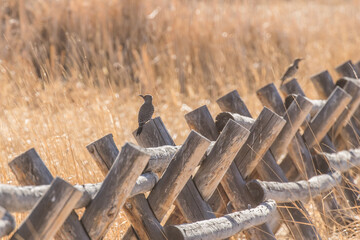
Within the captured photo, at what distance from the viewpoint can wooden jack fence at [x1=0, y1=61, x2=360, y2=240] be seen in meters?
1.81

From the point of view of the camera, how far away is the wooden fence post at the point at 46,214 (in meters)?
1.62

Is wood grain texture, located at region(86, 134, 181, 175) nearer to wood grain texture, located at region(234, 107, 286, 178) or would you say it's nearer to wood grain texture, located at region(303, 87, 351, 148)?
wood grain texture, located at region(234, 107, 286, 178)

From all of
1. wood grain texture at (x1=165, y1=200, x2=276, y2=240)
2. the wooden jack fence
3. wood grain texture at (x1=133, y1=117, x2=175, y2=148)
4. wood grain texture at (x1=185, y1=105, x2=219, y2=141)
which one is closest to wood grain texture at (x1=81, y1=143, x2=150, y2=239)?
the wooden jack fence

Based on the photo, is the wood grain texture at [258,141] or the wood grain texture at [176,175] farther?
the wood grain texture at [258,141]

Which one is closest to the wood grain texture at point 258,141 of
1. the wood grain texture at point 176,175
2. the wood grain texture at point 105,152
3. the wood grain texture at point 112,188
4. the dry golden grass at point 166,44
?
the wood grain texture at point 176,175

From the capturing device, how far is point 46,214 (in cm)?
162

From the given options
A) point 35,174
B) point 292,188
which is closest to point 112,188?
point 35,174

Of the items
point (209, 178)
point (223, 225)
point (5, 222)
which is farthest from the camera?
point (209, 178)

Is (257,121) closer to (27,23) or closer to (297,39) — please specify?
(27,23)

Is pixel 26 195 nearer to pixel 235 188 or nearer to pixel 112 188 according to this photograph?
pixel 112 188

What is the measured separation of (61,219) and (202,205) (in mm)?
832

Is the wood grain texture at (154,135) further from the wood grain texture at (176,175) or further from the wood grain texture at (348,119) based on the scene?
the wood grain texture at (348,119)

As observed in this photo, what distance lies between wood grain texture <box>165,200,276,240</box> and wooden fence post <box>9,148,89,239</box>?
0.41 meters

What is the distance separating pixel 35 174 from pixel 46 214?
0.77 feet
